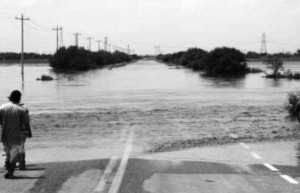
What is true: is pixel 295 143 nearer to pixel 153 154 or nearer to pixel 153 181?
pixel 153 154

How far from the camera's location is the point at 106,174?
10664 mm

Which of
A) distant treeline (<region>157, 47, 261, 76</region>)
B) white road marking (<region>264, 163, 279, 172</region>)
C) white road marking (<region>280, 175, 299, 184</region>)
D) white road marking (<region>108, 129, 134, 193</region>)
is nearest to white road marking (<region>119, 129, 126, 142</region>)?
white road marking (<region>108, 129, 134, 193</region>)

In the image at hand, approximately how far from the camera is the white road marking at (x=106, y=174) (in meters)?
9.22

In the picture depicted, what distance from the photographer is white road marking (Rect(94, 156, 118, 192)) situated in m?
9.22

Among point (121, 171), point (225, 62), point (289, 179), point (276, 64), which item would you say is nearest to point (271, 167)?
point (289, 179)

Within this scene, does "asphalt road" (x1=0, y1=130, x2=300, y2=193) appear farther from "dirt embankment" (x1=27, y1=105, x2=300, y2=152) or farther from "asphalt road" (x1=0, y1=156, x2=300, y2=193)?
"dirt embankment" (x1=27, y1=105, x2=300, y2=152)

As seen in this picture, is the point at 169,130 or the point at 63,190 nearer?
the point at 63,190

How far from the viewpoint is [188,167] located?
11688 mm

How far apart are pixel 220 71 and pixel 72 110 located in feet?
236

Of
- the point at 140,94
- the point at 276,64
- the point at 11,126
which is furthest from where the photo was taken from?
the point at 276,64

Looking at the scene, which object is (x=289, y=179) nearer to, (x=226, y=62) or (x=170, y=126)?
(x=170, y=126)

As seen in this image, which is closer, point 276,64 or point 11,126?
point 11,126

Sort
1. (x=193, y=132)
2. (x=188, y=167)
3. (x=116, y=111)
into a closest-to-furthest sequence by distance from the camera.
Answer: (x=188, y=167)
(x=193, y=132)
(x=116, y=111)

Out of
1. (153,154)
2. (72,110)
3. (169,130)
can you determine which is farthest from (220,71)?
(153,154)
